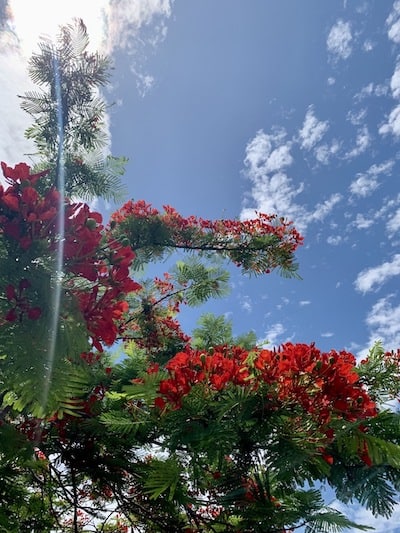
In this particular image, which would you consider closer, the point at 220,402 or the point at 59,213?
the point at 59,213

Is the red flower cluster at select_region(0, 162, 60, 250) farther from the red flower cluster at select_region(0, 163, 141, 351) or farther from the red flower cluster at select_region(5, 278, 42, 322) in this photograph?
the red flower cluster at select_region(5, 278, 42, 322)

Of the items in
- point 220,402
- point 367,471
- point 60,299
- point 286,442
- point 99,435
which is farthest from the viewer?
point 99,435

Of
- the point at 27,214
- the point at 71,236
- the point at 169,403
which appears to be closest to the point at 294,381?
the point at 169,403

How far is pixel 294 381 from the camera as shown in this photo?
186 cm

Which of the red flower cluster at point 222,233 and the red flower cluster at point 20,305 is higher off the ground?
the red flower cluster at point 222,233

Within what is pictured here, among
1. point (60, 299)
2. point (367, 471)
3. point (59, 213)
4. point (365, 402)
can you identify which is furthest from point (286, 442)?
point (59, 213)

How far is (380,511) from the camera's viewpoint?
75.6 inches

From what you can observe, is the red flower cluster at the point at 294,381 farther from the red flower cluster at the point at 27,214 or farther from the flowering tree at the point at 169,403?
the red flower cluster at the point at 27,214

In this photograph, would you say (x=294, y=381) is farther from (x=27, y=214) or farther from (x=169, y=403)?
(x=27, y=214)

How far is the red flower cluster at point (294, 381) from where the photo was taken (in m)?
1.85

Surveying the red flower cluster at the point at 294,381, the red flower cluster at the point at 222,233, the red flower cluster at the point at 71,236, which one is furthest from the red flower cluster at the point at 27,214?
the red flower cluster at the point at 222,233

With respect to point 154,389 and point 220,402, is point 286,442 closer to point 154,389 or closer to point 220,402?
point 220,402

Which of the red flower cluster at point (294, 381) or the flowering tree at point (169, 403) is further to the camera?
the red flower cluster at point (294, 381)

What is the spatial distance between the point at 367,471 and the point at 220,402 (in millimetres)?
853
